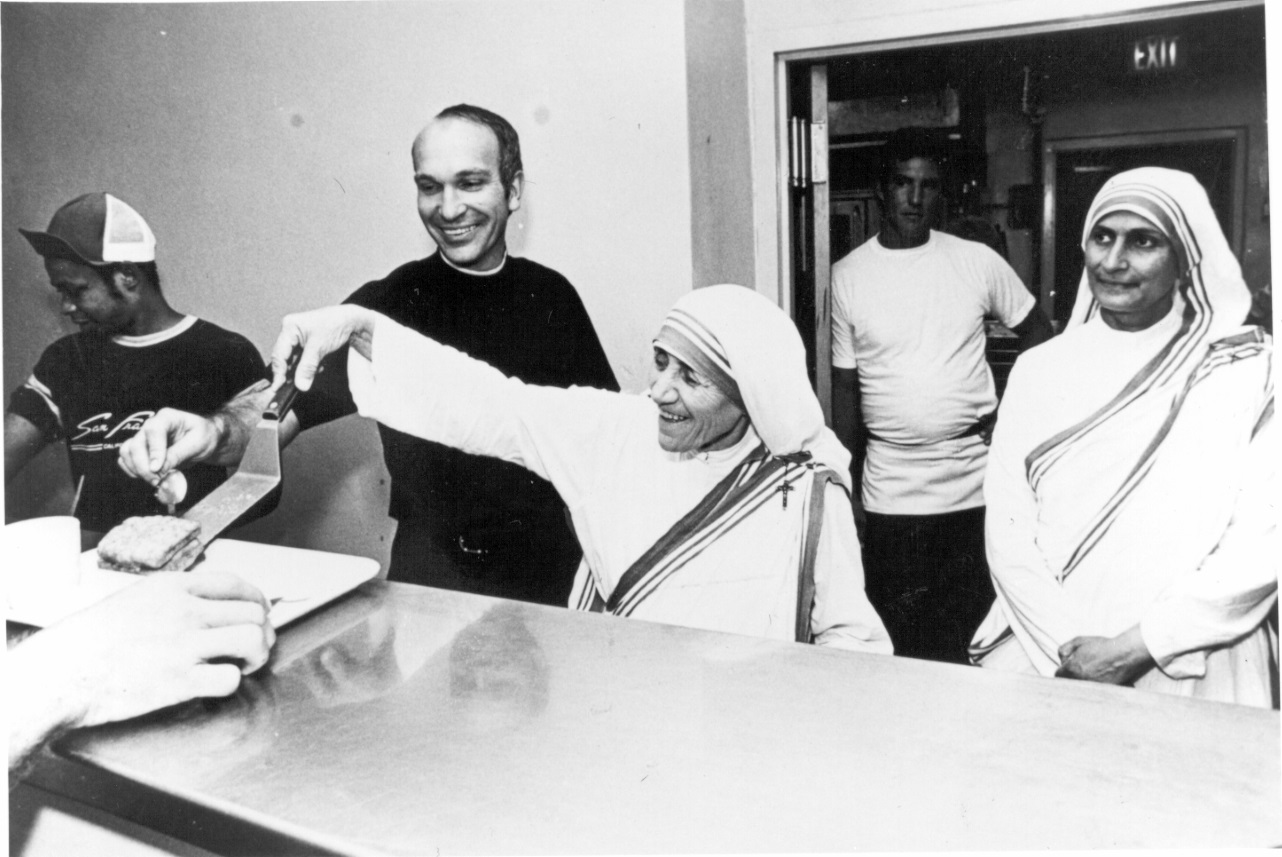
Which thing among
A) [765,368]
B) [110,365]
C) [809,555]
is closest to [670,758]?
[809,555]

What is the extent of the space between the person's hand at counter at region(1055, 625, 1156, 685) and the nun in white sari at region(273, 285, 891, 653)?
0.62 feet

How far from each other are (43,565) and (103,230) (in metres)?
0.49

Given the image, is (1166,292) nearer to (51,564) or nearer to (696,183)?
(696,183)

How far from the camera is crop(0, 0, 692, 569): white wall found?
3.79ft

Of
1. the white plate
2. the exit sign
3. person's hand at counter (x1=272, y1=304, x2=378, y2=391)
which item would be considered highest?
the exit sign

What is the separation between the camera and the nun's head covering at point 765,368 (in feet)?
3.67

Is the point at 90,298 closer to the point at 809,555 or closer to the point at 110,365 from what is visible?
the point at 110,365

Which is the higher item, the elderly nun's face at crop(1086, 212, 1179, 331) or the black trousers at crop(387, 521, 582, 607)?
the elderly nun's face at crop(1086, 212, 1179, 331)

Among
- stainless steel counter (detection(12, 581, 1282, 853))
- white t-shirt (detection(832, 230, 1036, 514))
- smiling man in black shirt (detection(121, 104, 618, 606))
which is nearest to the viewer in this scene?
stainless steel counter (detection(12, 581, 1282, 853))

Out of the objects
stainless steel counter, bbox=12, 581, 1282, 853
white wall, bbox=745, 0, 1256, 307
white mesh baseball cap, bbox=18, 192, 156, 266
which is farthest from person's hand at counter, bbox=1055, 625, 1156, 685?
white mesh baseball cap, bbox=18, 192, 156, 266

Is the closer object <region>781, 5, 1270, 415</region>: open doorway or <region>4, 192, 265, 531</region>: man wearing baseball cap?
<region>781, 5, 1270, 415</region>: open doorway

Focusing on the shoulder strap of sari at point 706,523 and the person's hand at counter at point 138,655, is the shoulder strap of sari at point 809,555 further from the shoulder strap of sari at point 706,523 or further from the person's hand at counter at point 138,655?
the person's hand at counter at point 138,655

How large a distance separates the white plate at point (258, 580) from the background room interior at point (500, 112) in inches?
5.8

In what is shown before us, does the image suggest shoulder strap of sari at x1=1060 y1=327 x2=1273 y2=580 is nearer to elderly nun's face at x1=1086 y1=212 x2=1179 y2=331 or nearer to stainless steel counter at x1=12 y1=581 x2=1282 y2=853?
elderly nun's face at x1=1086 y1=212 x2=1179 y2=331
